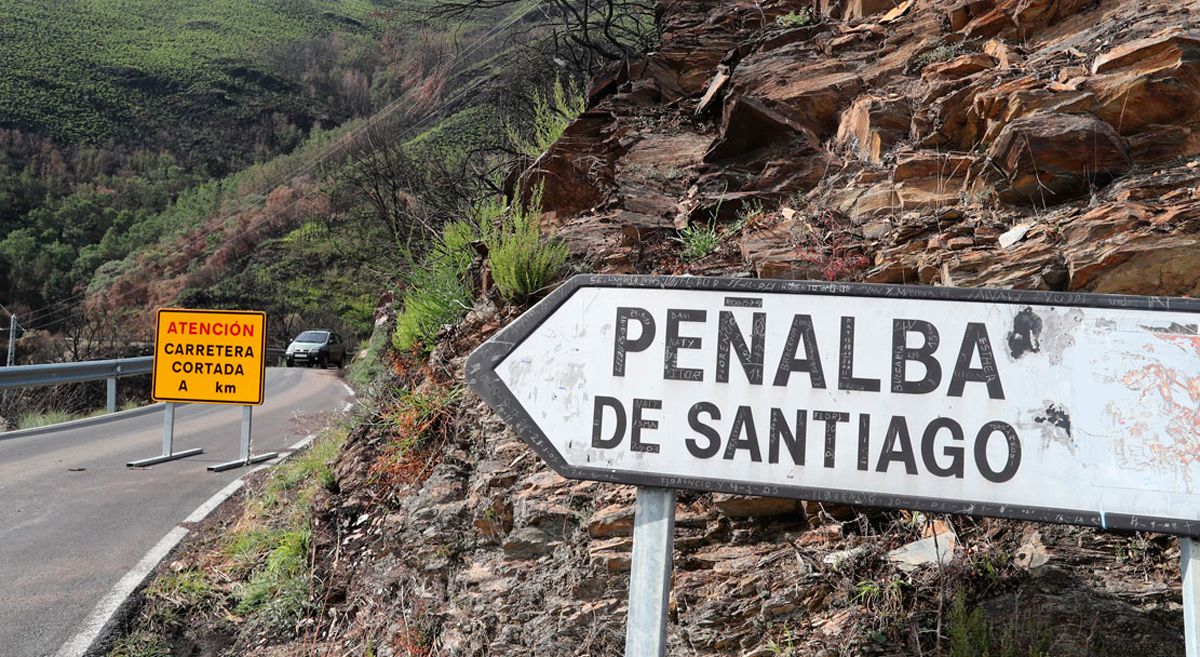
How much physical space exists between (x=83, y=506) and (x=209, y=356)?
218cm

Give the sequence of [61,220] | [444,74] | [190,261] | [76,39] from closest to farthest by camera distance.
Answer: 1. [444,74]
2. [190,261]
3. [61,220]
4. [76,39]

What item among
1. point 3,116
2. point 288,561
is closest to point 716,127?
point 288,561

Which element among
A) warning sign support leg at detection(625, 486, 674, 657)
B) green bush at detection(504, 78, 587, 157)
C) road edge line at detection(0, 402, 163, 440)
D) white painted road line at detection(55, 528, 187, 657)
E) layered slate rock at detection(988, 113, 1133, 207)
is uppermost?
green bush at detection(504, 78, 587, 157)

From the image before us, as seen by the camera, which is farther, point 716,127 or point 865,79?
point 716,127

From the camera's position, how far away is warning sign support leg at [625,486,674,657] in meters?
1.92

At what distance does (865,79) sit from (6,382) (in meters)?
11.3

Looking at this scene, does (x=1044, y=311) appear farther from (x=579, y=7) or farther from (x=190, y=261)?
(x=190, y=261)

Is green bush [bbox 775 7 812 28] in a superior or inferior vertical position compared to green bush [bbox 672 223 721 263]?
superior

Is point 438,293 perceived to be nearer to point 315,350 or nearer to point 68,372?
point 68,372

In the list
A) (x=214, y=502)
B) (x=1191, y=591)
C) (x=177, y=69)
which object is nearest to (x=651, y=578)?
(x=1191, y=591)

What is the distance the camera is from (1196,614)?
173cm

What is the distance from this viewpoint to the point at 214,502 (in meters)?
6.87

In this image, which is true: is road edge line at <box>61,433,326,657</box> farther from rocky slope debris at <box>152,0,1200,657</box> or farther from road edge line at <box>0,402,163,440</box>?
road edge line at <box>0,402,163,440</box>

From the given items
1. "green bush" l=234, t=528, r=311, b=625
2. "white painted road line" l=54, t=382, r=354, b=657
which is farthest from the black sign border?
"white painted road line" l=54, t=382, r=354, b=657
